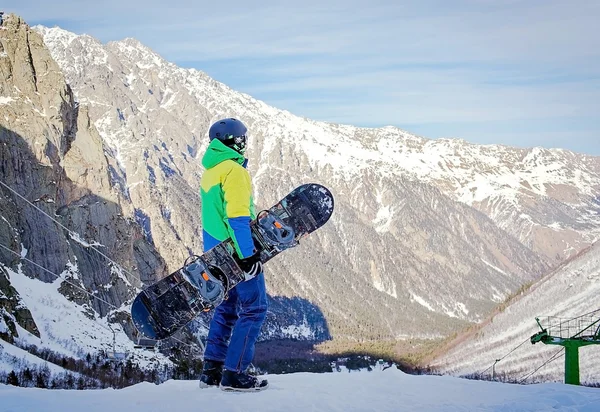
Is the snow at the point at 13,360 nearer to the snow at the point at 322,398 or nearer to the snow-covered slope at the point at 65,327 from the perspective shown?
the snow at the point at 322,398

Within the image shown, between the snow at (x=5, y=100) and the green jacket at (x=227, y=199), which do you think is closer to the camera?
the green jacket at (x=227, y=199)

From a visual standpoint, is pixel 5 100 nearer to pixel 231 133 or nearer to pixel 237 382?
pixel 231 133

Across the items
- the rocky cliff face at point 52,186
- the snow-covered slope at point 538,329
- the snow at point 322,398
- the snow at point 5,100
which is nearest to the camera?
the snow at point 322,398

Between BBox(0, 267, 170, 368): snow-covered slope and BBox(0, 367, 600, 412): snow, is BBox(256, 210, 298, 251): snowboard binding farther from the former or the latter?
BBox(0, 267, 170, 368): snow-covered slope

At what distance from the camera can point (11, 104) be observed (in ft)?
227

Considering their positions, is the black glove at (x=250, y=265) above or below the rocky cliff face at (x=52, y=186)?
below

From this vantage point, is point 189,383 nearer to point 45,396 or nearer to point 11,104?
point 45,396

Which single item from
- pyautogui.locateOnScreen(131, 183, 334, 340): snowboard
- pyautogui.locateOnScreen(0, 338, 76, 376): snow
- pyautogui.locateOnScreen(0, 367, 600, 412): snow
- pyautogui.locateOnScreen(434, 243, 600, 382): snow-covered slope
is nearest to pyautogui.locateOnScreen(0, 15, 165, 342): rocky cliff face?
pyautogui.locateOnScreen(0, 338, 76, 376): snow

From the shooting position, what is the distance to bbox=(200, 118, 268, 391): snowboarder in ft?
29.8

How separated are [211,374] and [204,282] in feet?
4.68

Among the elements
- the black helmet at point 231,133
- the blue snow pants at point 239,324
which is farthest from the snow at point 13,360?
the black helmet at point 231,133

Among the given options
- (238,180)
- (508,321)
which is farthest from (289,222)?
(508,321)

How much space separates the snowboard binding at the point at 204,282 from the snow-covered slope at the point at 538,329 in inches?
1825

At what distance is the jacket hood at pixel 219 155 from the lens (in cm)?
938
